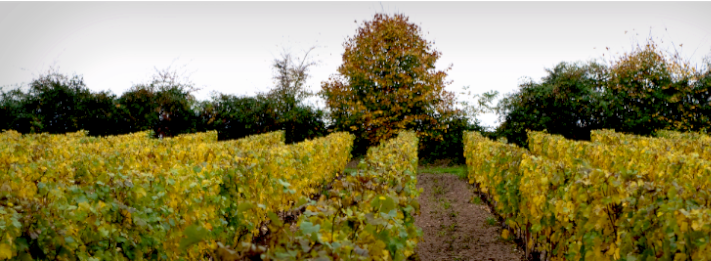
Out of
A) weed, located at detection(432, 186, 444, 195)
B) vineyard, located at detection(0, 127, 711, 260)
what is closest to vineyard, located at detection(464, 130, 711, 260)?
vineyard, located at detection(0, 127, 711, 260)

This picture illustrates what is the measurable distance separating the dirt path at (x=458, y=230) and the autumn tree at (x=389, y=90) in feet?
31.0

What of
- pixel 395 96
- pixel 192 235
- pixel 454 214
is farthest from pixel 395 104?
pixel 192 235

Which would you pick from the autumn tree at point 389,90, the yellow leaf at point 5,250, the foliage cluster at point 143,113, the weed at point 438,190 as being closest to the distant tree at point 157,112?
the foliage cluster at point 143,113

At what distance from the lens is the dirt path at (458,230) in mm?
6676

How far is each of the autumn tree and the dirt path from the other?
945 centimetres

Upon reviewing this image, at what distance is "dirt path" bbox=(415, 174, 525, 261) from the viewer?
6.68 metres

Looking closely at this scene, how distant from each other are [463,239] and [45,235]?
588 cm

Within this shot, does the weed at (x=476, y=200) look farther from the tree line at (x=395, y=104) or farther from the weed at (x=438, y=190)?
the tree line at (x=395, y=104)

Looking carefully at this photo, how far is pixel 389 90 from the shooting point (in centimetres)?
2175

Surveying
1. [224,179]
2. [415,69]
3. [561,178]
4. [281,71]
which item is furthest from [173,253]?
[281,71]

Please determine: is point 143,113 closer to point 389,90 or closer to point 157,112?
point 157,112

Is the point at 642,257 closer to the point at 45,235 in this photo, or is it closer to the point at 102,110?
the point at 45,235

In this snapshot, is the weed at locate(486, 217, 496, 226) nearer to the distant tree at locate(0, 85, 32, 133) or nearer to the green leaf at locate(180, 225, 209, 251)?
the green leaf at locate(180, 225, 209, 251)

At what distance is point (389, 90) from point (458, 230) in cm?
1425
